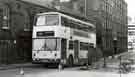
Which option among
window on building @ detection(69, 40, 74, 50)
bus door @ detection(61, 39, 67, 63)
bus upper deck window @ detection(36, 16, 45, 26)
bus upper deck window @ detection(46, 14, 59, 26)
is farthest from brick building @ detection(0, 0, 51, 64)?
bus door @ detection(61, 39, 67, 63)

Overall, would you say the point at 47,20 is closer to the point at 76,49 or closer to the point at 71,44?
the point at 71,44

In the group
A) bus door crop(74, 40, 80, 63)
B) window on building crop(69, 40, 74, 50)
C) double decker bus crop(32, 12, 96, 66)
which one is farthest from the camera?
bus door crop(74, 40, 80, 63)

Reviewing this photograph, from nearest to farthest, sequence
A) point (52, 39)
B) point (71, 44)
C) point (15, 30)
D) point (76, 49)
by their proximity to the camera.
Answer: point (52, 39)
point (71, 44)
point (76, 49)
point (15, 30)

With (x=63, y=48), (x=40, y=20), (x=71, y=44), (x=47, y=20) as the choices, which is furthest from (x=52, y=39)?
(x=71, y=44)

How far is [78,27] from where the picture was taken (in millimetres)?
29531

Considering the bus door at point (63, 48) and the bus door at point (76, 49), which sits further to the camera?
the bus door at point (76, 49)

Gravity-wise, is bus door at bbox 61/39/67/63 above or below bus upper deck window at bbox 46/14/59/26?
below

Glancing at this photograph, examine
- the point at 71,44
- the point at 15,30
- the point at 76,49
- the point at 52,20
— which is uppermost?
the point at 52,20

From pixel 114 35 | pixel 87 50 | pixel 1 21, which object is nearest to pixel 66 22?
pixel 87 50

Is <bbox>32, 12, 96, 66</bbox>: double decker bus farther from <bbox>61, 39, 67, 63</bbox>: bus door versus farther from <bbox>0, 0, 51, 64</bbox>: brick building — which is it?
<bbox>0, 0, 51, 64</bbox>: brick building

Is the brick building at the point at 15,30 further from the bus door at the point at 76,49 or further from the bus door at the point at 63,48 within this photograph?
the bus door at the point at 63,48

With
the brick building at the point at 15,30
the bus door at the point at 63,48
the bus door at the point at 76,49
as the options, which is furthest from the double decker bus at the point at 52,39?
the brick building at the point at 15,30

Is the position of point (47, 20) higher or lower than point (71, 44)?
higher

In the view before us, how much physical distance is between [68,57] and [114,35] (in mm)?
52936
